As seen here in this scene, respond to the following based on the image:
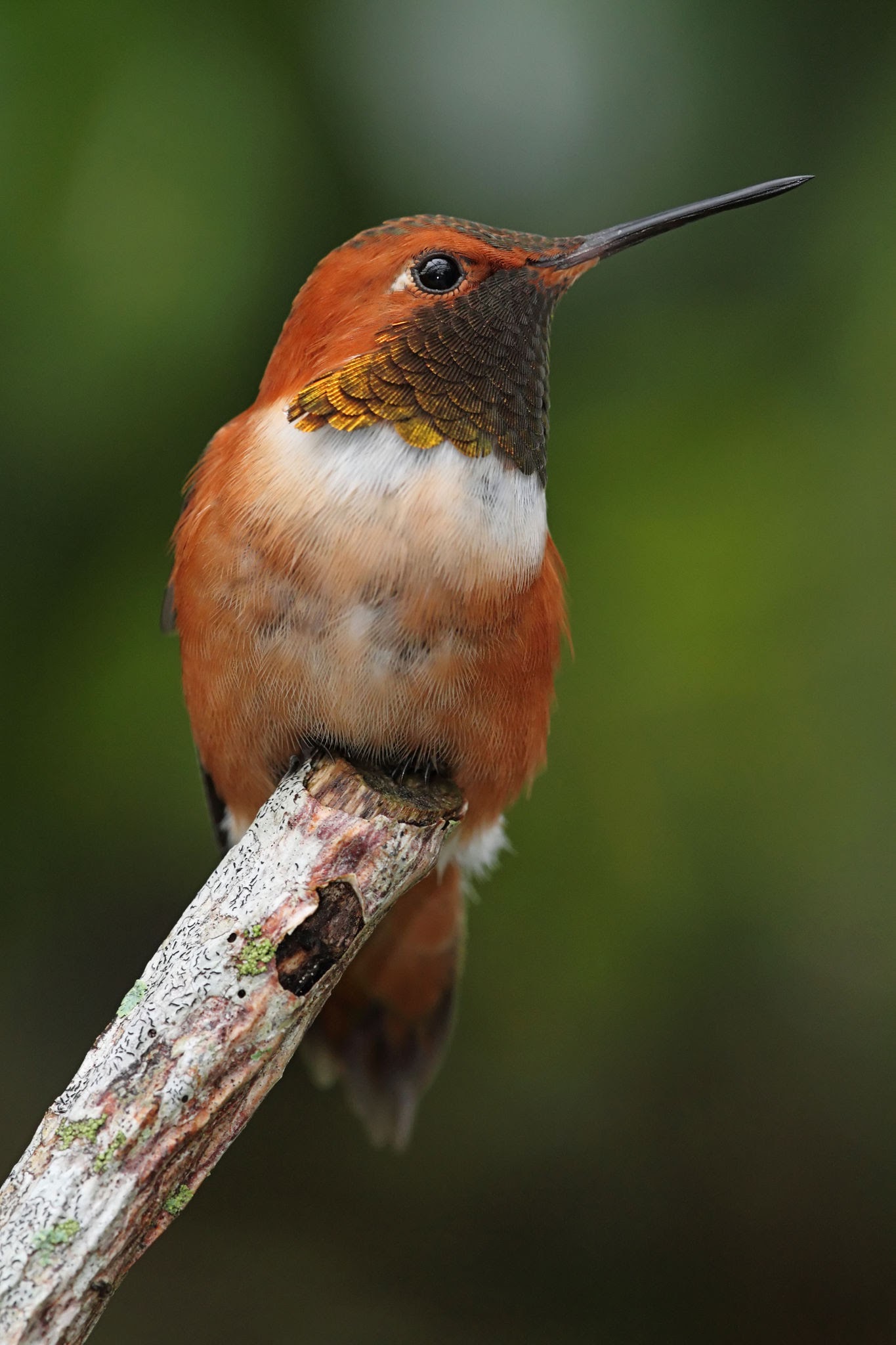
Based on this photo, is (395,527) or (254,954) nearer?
(254,954)

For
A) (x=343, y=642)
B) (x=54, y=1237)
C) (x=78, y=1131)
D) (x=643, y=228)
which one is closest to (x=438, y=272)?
(x=643, y=228)

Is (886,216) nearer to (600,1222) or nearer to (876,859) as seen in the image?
(876,859)

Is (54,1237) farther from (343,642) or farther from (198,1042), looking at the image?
(343,642)

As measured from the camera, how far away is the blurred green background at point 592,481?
3.46m

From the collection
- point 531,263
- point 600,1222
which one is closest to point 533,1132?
point 600,1222

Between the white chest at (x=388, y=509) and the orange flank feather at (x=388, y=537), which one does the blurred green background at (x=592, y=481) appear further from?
the white chest at (x=388, y=509)

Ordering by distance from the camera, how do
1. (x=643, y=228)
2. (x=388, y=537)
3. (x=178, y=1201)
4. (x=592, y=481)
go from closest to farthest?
(x=178, y=1201) → (x=388, y=537) → (x=643, y=228) → (x=592, y=481)

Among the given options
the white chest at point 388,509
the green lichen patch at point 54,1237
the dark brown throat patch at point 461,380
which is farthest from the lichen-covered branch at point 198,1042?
the dark brown throat patch at point 461,380

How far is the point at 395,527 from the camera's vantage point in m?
2.17

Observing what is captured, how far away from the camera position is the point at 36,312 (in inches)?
136

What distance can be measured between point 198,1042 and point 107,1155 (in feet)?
0.64

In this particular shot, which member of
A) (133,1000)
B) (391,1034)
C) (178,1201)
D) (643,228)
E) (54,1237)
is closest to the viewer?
(54,1237)

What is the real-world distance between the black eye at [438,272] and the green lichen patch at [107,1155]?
1.51 meters

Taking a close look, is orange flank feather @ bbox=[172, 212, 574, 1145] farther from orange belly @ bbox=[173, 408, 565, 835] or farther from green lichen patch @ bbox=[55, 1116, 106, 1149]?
green lichen patch @ bbox=[55, 1116, 106, 1149]
